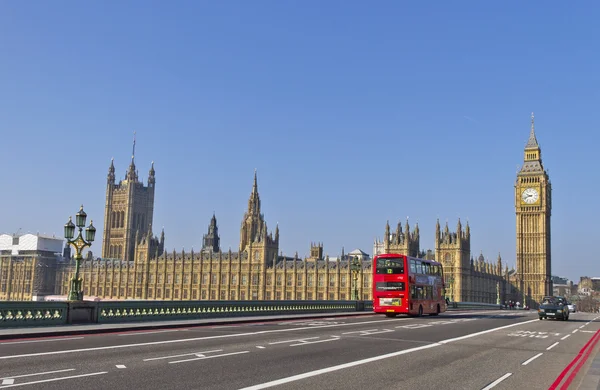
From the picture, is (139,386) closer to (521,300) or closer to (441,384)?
(441,384)

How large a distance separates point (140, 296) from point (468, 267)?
74.9 metres

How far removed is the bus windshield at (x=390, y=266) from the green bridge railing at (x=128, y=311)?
5982 millimetres

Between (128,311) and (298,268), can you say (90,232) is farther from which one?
(298,268)

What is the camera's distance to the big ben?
486 feet

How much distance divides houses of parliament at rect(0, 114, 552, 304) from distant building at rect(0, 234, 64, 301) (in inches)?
11.5

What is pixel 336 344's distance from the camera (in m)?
19.8

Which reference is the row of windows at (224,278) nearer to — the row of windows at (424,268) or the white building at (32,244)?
the white building at (32,244)

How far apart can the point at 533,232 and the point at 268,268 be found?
238ft

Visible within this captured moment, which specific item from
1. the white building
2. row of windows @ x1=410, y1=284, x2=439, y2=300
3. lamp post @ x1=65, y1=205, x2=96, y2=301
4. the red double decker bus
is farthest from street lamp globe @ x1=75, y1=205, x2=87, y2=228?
the white building

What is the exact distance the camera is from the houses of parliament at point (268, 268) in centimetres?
11531

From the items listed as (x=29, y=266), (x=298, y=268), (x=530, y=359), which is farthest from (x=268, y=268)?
(x=530, y=359)

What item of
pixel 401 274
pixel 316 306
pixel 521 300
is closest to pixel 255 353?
pixel 401 274

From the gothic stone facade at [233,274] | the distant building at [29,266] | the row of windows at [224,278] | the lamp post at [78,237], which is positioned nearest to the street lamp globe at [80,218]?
the lamp post at [78,237]

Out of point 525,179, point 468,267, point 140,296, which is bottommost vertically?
point 140,296
